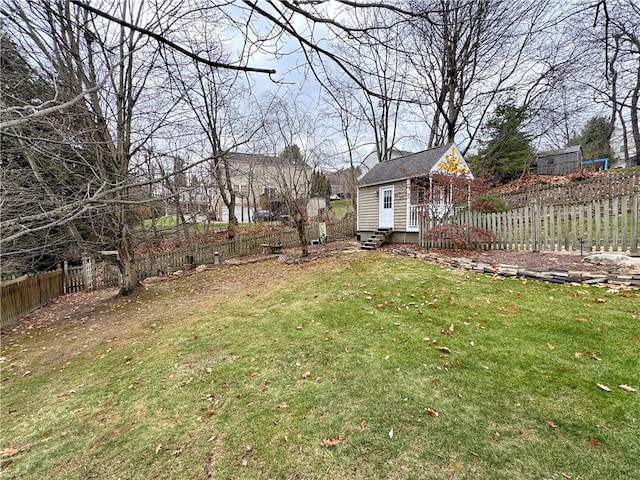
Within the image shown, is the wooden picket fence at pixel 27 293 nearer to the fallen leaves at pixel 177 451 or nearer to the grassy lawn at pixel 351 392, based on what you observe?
the grassy lawn at pixel 351 392

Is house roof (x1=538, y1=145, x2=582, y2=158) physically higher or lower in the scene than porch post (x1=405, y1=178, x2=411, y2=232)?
higher

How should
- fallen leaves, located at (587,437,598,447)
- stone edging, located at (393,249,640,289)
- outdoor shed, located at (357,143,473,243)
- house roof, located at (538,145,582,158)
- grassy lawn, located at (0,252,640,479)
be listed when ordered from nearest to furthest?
fallen leaves, located at (587,437,598,447) < grassy lawn, located at (0,252,640,479) < stone edging, located at (393,249,640,289) < outdoor shed, located at (357,143,473,243) < house roof, located at (538,145,582,158)

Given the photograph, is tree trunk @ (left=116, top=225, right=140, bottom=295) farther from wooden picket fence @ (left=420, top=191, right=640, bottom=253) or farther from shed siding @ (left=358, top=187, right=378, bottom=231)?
shed siding @ (left=358, top=187, right=378, bottom=231)

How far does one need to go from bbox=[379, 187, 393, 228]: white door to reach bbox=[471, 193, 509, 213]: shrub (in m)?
3.81

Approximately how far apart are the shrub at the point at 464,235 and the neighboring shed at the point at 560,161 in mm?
19360

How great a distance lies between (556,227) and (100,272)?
1533 centimetres

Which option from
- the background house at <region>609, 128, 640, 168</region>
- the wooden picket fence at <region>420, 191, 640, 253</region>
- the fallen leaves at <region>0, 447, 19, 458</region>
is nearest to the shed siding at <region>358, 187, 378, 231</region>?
the wooden picket fence at <region>420, 191, 640, 253</region>

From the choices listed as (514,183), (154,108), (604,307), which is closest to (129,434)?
(604,307)

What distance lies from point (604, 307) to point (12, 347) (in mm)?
9598

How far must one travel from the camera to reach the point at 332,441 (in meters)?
2.13

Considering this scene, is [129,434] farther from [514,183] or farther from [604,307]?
[514,183]

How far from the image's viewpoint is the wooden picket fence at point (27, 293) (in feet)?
21.0

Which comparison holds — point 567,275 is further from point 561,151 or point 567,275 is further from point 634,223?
point 561,151

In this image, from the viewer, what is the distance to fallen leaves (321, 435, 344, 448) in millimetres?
2107
